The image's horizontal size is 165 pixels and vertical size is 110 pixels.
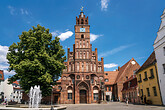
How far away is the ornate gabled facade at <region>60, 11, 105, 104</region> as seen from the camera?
41469mm

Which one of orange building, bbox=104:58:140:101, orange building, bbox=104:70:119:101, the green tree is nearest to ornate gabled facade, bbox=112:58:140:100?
orange building, bbox=104:58:140:101

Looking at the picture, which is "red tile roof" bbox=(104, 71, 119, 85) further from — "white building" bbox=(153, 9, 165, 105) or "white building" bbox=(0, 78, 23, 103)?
"white building" bbox=(0, 78, 23, 103)

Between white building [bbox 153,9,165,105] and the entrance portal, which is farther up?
white building [bbox 153,9,165,105]

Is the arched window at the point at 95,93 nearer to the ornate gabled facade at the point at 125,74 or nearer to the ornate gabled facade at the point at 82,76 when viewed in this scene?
the ornate gabled facade at the point at 82,76

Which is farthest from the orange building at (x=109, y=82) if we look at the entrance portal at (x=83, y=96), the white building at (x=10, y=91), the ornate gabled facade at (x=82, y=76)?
the white building at (x=10, y=91)

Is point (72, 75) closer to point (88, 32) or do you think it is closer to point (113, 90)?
point (88, 32)

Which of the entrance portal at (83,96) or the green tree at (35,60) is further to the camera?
the entrance portal at (83,96)

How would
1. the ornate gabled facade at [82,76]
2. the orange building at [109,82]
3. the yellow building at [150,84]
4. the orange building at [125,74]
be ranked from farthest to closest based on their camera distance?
the orange building at [109,82] → the orange building at [125,74] → the ornate gabled facade at [82,76] → the yellow building at [150,84]

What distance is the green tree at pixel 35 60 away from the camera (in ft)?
74.3

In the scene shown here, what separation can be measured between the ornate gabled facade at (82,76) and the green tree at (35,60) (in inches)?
641

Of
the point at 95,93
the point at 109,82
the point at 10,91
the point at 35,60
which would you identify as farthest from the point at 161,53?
the point at 10,91

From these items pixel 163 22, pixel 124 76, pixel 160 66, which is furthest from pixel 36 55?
pixel 124 76

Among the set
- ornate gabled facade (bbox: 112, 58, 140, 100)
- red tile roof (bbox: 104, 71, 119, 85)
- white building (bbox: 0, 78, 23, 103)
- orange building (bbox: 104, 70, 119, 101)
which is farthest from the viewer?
red tile roof (bbox: 104, 71, 119, 85)

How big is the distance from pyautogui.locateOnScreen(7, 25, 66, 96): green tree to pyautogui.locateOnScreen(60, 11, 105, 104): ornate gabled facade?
16.3 m
